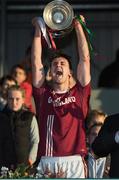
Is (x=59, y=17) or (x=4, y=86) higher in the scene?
(x=59, y=17)

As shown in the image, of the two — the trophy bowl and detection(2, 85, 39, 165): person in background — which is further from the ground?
the trophy bowl

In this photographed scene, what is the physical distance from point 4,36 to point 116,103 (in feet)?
8.07

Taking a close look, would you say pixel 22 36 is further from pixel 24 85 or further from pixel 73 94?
pixel 73 94

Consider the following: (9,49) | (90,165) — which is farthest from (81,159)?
(9,49)

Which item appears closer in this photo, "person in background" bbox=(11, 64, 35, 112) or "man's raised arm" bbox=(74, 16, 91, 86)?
"man's raised arm" bbox=(74, 16, 91, 86)

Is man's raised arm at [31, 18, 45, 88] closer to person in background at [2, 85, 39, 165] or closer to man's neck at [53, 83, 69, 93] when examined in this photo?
man's neck at [53, 83, 69, 93]

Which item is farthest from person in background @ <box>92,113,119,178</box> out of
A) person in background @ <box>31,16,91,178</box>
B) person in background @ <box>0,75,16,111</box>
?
person in background @ <box>0,75,16,111</box>

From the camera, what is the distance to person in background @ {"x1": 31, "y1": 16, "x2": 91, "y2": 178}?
8.08 m

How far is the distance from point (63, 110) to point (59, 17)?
2.90 feet

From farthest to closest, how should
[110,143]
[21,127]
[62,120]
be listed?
1. [21,127]
2. [62,120]
3. [110,143]

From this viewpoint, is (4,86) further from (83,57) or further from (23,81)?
(83,57)

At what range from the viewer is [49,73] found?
8664mm

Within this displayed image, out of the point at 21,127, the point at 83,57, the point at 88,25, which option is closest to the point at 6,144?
the point at 21,127

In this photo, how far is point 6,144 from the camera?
874 cm
